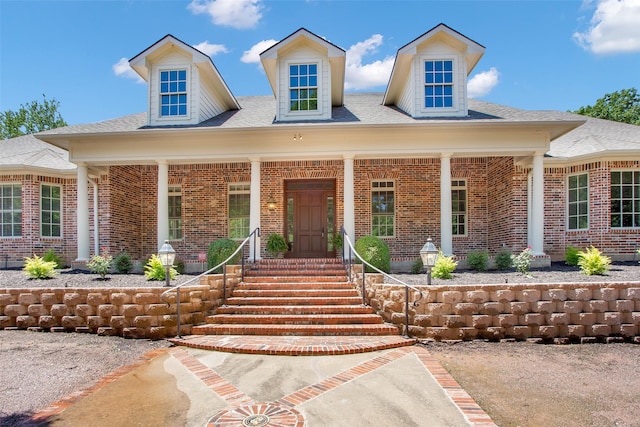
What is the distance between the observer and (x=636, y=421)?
352 centimetres

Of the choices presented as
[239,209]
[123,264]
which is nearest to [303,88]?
[239,209]

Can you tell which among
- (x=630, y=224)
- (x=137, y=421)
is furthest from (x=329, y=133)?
(x=630, y=224)

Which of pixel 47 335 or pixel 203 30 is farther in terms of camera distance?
pixel 203 30

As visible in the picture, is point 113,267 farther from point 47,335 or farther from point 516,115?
point 516,115

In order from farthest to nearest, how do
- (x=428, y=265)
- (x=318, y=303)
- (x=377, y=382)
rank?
(x=318, y=303), (x=428, y=265), (x=377, y=382)

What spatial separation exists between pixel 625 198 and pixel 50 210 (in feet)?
57.7

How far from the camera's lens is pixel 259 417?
3.52 meters

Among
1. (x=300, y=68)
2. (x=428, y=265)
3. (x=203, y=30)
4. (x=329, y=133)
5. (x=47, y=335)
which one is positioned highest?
(x=203, y=30)

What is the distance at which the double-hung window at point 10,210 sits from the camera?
11.8 m

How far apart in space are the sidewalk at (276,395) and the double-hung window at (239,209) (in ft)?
23.5

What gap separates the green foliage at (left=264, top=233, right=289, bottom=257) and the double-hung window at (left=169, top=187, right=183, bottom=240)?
3558mm

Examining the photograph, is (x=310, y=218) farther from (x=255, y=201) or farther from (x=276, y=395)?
(x=276, y=395)

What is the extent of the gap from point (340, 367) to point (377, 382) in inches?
25.3

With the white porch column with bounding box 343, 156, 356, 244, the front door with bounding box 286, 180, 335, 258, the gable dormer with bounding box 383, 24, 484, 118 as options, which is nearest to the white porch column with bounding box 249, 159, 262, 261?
the front door with bounding box 286, 180, 335, 258
